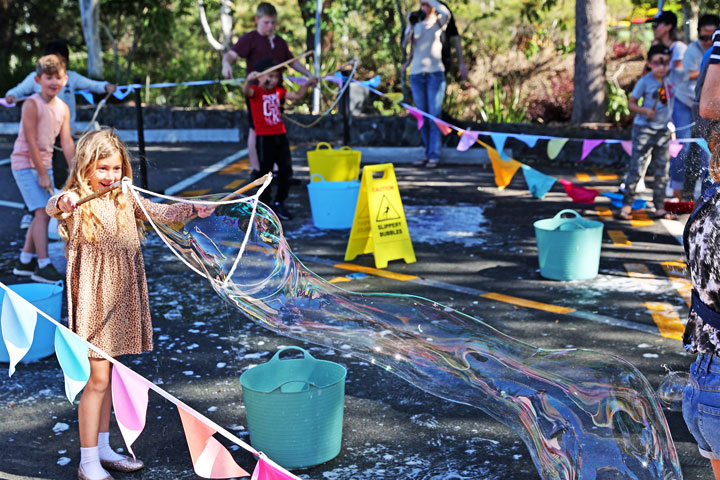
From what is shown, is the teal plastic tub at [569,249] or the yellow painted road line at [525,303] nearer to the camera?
the yellow painted road line at [525,303]

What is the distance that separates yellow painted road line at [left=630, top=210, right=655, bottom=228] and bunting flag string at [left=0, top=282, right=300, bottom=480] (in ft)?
19.7

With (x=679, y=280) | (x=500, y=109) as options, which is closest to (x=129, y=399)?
(x=679, y=280)

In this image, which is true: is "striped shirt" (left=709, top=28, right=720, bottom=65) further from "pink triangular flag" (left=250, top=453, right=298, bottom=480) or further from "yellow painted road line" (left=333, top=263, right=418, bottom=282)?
"yellow painted road line" (left=333, top=263, right=418, bottom=282)

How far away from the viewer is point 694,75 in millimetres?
7320

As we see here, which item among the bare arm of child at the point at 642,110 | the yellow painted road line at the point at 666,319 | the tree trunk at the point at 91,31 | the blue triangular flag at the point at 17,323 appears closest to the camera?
the blue triangular flag at the point at 17,323

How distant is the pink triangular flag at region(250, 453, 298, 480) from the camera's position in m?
2.65

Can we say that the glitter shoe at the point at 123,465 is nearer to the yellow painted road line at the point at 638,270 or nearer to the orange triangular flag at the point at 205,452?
the orange triangular flag at the point at 205,452

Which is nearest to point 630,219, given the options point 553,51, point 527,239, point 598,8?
point 527,239

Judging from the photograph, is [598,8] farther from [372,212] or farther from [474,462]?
[474,462]

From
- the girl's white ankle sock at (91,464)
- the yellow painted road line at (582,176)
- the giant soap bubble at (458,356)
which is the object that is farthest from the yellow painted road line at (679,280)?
the yellow painted road line at (582,176)

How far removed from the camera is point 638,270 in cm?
657

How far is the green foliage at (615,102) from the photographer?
545 inches

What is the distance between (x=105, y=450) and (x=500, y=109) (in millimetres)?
11255

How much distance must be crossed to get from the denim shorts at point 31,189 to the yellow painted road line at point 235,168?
505 cm
